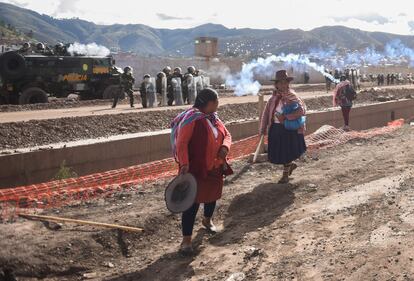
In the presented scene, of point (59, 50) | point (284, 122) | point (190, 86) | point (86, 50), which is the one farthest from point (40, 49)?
point (284, 122)

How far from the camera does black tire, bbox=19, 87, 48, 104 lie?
64.4ft

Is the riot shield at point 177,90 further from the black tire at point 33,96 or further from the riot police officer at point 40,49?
the riot police officer at point 40,49

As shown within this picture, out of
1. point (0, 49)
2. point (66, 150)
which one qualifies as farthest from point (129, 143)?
point (0, 49)

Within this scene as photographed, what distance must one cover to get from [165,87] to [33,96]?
518 cm

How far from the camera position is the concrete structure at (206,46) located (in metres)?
41.9

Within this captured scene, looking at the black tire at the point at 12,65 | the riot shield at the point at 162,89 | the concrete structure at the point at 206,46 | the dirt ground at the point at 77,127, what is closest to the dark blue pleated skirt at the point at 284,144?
the dirt ground at the point at 77,127

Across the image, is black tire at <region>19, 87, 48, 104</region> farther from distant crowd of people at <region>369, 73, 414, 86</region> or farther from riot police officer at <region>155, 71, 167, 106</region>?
distant crowd of people at <region>369, 73, 414, 86</region>

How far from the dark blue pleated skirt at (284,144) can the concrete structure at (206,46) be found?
35208 millimetres

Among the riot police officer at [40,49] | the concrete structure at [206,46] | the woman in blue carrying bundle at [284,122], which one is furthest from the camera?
the concrete structure at [206,46]

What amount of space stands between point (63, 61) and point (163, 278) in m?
17.8

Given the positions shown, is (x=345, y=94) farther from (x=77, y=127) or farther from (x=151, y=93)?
(x=151, y=93)

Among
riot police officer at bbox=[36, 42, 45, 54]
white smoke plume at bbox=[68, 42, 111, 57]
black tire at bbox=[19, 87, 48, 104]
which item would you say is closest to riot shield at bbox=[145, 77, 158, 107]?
black tire at bbox=[19, 87, 48, 104]

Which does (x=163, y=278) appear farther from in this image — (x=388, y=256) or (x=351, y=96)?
(x=351, y=96)

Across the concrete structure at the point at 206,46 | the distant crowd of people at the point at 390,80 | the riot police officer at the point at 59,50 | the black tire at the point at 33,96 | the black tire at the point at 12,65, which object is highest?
the concrete structure at the point at 206,46
